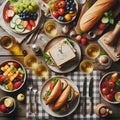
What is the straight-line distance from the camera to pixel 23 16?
12.8 feet

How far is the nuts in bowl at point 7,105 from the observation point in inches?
150

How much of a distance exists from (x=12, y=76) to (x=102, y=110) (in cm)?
58

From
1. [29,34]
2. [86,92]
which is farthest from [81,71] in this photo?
[29,34]

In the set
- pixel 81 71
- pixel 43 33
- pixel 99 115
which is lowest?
pixel 99 115

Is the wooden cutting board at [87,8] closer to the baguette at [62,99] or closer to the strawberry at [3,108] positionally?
the baguette at [62,99]

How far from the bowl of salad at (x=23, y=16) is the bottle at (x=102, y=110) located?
2.05ft

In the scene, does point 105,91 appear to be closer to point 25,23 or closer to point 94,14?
point 94,14

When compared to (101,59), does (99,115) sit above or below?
below

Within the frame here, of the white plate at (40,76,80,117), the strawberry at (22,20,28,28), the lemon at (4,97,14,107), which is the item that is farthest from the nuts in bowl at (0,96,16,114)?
the strawberry at (22,20,28,28)

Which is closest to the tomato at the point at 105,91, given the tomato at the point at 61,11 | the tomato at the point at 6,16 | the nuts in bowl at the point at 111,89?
the nuts in bowl at the point at 111,89

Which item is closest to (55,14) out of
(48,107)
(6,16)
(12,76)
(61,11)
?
(61,11)

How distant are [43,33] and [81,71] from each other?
0.33 meters

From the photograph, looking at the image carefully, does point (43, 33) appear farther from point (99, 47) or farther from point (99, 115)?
point (99, 115)

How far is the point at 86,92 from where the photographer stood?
3826 millimetres
